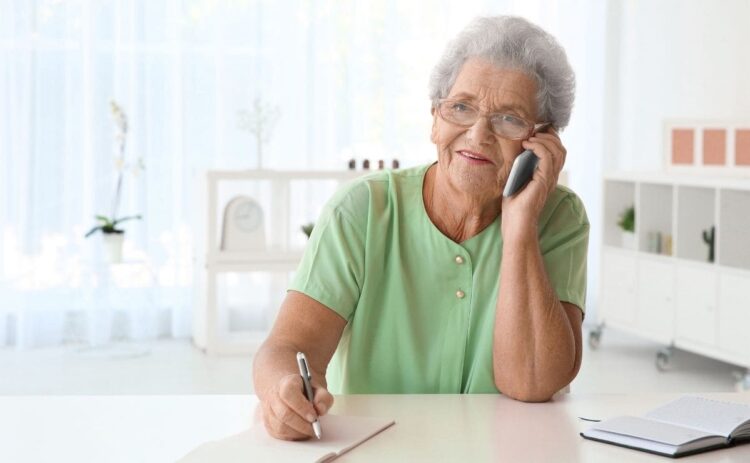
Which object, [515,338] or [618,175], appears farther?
[618,175]

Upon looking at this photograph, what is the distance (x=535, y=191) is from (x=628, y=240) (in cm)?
368

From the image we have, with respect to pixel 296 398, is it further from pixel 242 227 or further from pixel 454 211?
pixel 242 227

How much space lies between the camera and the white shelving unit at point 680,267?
4.64 metres

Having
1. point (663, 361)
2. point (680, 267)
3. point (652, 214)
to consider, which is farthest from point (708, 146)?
point (663, 361)

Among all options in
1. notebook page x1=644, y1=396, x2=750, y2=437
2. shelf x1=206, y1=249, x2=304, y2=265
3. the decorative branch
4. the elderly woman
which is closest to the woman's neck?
the elderly woman

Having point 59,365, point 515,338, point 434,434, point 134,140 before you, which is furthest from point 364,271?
point 134,140

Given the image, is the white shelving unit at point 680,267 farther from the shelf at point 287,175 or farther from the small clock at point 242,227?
the small clock at point 242,227

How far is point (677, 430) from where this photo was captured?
5.05 ft

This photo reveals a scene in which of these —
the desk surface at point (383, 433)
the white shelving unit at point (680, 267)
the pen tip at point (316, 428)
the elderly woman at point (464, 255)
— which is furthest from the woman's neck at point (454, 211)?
the white shelving unit at point (680, 267)

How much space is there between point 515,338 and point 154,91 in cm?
411

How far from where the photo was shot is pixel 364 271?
1.92m

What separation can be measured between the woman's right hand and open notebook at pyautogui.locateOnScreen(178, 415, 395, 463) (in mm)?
12

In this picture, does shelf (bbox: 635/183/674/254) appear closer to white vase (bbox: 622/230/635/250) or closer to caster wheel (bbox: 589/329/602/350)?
white vase (bbox: 622/230/635/250)

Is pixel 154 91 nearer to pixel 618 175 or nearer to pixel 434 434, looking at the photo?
pixel 618 175
